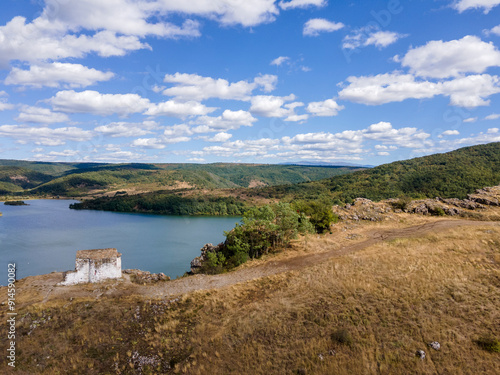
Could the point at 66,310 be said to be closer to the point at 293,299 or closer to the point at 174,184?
the point at 293,299

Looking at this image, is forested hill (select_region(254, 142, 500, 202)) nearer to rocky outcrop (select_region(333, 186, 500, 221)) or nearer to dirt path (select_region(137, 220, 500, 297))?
rocky outcrop (select_region(333, 186, 500, 221))

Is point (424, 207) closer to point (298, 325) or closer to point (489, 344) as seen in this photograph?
point (489, 344)

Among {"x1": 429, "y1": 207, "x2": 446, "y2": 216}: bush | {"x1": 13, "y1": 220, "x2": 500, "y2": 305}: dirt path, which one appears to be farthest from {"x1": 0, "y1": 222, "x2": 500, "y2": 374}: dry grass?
{"x1": 429, "y1": 207, "x2": 446, "y2": 216}: bush

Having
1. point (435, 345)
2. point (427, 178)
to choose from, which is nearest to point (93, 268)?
point (435, 345)

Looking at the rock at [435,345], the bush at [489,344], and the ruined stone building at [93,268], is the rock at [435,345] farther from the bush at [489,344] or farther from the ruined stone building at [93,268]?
the ruined stone building at [93,268]

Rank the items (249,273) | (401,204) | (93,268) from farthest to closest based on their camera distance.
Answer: (401,204)
(249,273)
(93,268)

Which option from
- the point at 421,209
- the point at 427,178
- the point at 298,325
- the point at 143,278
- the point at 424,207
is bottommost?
the point at 143,278

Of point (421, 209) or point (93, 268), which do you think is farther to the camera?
point (421, 209)
